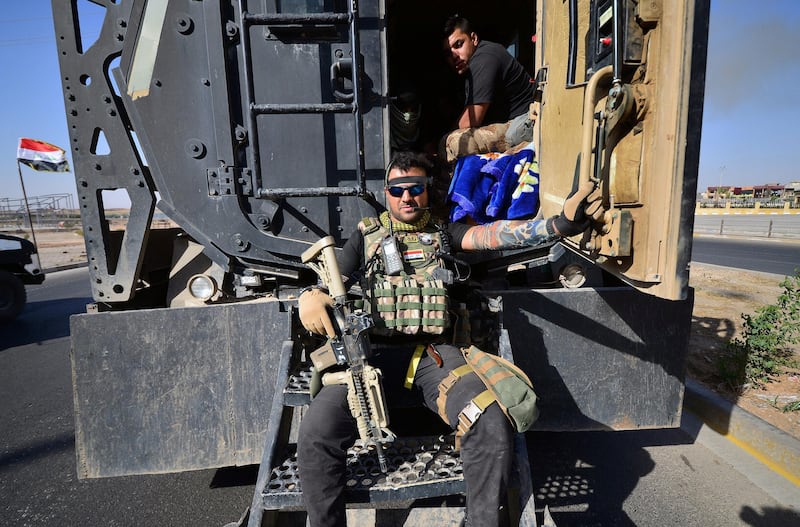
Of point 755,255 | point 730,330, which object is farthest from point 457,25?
point 755,255

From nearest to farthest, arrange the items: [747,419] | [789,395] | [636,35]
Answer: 1. [636,35]
2. [747,419]
3. [789,395]

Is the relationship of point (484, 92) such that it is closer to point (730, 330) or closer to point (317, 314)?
point (317, 314)

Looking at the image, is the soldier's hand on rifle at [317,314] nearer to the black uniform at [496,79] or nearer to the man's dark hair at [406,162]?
the man's dark hair at [406,162]

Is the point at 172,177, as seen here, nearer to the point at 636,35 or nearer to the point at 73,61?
the point at 73,61

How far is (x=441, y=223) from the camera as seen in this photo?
2.22 m

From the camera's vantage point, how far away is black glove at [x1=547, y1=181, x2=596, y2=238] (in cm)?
153

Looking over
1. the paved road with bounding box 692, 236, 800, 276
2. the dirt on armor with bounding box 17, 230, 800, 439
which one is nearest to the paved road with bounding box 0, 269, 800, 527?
the dirt on armor with bounding box 17, 230, 800, 439

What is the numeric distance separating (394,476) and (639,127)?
5.16ft

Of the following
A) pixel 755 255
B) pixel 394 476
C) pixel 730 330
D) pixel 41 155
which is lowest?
pixel 755 255

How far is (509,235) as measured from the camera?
6.16 ft

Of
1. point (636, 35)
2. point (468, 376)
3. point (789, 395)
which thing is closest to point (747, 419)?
point (789, 395)

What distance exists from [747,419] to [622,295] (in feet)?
4.50

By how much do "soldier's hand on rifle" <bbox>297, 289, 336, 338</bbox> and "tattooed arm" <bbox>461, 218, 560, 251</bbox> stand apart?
75cm

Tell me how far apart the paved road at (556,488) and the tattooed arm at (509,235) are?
4.60 feet
